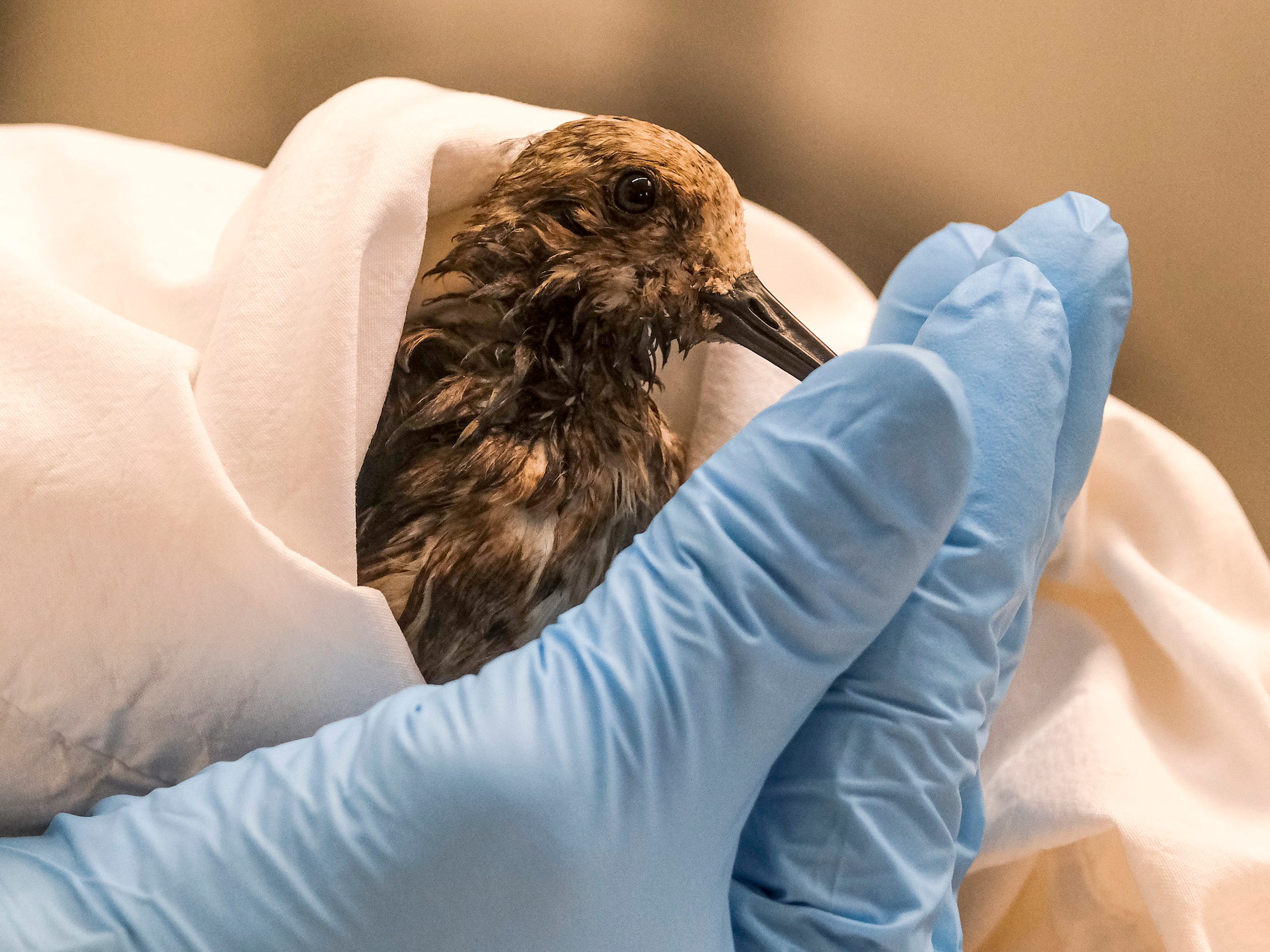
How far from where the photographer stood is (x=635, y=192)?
0.49m

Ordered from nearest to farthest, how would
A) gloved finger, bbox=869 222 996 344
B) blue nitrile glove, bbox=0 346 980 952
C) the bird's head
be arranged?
1. blue nitrile glove, bbox=0 346 980 952
2. the bird's head
3. gloved finger, bbox=869 222 996 344

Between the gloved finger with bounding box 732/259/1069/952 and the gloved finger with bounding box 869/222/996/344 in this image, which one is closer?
the gloved finger with bounding box 732/259/1069/952

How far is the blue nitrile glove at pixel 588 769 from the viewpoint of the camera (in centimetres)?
39

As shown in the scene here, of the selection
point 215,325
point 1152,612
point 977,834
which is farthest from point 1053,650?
point 215,325

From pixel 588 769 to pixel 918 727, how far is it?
170mm

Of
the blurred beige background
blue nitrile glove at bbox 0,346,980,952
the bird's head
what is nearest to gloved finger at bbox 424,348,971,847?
blue nitrile glove at bbox 0,346,980,952

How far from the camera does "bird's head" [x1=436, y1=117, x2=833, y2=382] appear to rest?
492 mm

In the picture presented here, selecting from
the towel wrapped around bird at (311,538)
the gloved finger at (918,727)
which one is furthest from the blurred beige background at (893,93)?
the gloved finger at (918,727)

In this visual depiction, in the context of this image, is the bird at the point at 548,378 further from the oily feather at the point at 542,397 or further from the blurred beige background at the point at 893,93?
the blurred beige background at the point at 893,93

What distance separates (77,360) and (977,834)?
548mm

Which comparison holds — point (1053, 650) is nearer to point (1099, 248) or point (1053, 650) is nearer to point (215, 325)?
point (1099, 248)

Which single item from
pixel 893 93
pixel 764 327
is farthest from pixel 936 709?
pixel 893 93

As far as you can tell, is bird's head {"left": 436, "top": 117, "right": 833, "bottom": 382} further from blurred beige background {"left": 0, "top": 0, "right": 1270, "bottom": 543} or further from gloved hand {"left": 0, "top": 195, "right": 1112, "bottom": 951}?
blurred beige background {"left": 0, "top": 0, "right": 1270, "bottom": 543}

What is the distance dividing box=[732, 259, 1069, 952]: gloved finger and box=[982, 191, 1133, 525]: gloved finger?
0.05 metres
